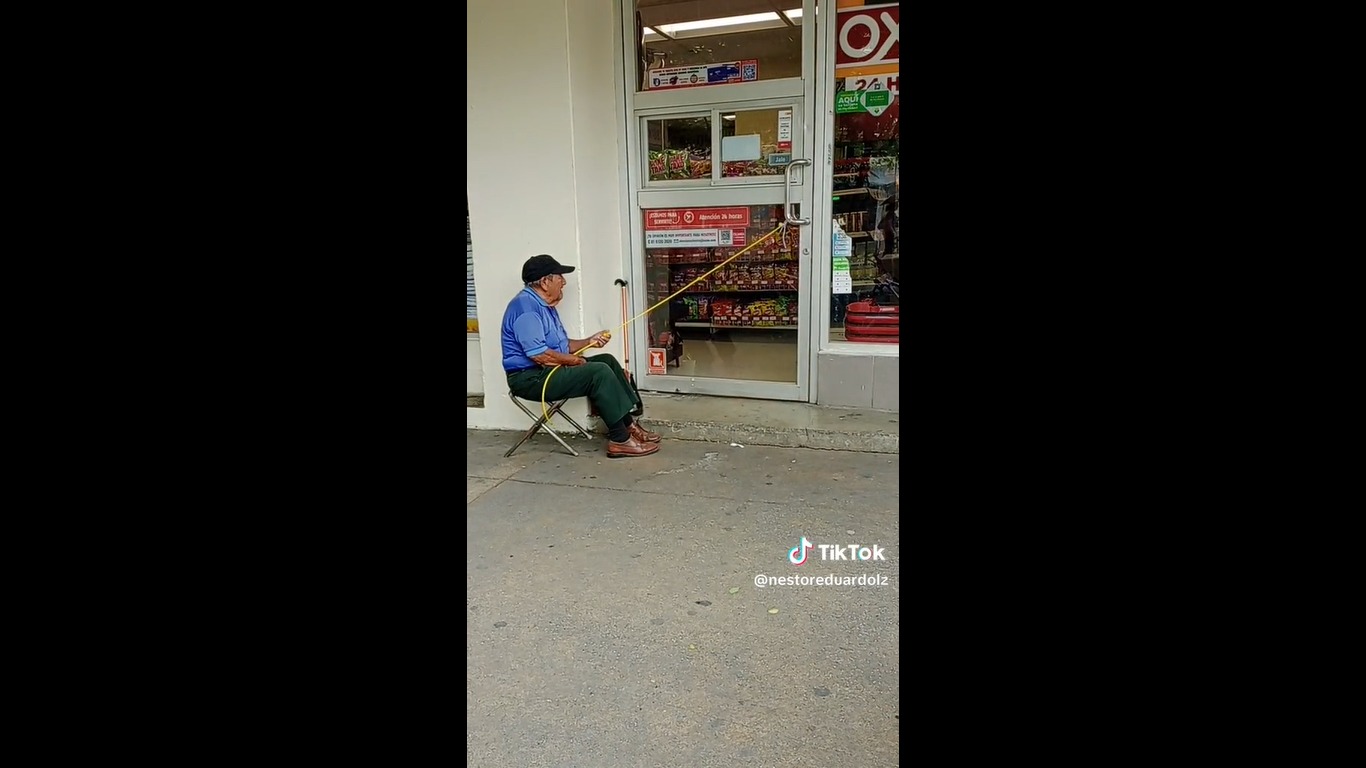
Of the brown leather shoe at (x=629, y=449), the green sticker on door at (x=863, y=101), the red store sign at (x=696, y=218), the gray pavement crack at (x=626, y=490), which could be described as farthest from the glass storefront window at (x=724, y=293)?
the gray pavement crack at (x=626, y=490)

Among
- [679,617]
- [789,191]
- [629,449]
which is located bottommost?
[679,617]

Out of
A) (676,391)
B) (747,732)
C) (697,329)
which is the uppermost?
(697,329)

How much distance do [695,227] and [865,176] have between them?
1207 millimetres

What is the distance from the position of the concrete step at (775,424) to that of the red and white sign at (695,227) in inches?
45.3

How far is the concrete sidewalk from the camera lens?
2.25 m

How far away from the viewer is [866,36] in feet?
16.5

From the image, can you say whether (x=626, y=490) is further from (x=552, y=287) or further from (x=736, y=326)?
(x=736, y=326)

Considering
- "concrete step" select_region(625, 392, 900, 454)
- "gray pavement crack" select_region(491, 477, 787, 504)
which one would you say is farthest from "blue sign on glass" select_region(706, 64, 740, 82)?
"gray pavement crack" select_region(491, 477, 787, 504)

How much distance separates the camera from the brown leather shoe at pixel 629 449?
16.1 ft

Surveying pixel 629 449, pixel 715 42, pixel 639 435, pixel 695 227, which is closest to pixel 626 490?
pixel 629 449

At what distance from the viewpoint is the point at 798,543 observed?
3580 millimetres
